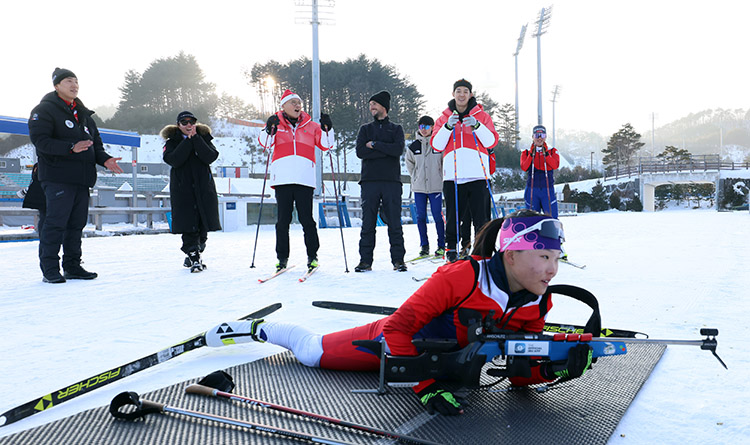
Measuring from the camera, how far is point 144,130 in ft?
185

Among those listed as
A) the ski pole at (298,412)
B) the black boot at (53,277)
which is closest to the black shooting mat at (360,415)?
the ski pole at (298,412)

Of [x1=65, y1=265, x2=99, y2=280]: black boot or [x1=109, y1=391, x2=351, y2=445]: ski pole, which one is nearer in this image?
[x1=109, y1=391, x2=351, y2=445]: ski pole

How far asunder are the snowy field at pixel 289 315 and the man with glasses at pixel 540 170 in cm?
87

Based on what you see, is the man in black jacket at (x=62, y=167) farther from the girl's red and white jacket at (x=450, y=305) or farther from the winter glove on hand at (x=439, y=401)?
the winter glove on hand at (x=439, y=401)

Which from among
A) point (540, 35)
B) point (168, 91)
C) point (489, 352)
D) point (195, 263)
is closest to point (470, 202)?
point (195, 263)

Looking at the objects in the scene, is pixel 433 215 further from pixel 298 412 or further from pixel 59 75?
pixel 298 412

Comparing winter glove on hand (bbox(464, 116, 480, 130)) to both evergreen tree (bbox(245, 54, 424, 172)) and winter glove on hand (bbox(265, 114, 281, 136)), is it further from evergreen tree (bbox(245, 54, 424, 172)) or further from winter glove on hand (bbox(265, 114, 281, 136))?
evergreen tree (bbox(245, 54, 424, 172))

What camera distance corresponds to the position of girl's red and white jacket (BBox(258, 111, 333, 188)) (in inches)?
197

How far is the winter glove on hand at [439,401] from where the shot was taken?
5.18ft

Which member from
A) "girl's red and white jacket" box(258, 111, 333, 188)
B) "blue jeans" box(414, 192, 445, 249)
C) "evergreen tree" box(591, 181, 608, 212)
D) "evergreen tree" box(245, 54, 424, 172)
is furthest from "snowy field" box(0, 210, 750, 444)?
"evergreen tree" box(245, 54, 424, 172)

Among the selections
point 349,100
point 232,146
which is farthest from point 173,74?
point 349,100

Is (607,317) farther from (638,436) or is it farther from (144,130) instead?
(144,130)

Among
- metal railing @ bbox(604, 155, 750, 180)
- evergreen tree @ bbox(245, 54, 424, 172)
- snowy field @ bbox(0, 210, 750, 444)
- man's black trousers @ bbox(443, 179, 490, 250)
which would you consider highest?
evergreen tree @ bbox(245, 54, 424, 172)

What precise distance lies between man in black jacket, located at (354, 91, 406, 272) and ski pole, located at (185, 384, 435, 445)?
345 centimetres
